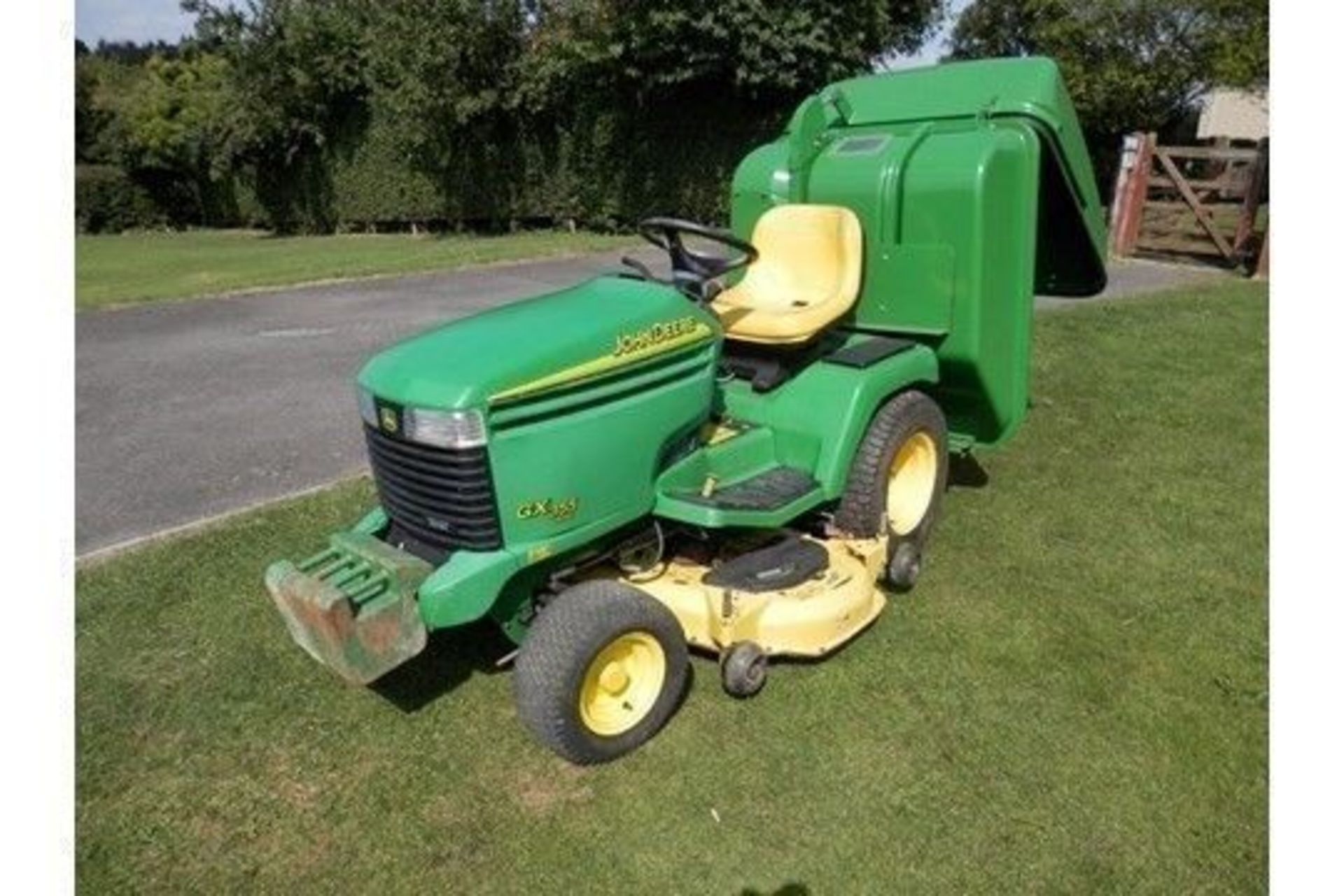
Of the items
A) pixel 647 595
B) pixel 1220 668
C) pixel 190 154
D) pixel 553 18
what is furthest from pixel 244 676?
pixel 190 154

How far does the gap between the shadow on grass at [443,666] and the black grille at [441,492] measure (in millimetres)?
608

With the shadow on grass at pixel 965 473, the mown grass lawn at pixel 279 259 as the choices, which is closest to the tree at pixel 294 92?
the mown grass lawn at pixel 279 259

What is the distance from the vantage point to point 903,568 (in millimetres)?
3975

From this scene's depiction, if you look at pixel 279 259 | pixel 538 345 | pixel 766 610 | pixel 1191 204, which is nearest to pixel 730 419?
pixel 766 610

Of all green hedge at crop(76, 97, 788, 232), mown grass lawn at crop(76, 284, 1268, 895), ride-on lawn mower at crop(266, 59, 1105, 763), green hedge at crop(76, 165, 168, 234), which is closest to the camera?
mown grass lawn at crop(76, 284, 1268, 895)

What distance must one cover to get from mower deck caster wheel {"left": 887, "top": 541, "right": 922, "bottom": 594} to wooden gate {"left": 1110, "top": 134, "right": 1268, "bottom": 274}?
9.57 metres

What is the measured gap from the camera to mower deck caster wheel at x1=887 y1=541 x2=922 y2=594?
3.97 m

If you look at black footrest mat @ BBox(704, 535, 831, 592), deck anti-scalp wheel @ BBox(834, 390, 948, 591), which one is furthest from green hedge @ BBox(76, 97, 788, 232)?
black footrest mat @ BBox(704, 535, 831, 592)

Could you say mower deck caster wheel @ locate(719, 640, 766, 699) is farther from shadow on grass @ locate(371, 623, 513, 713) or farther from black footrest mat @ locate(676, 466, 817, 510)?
shadow on grass @ locate(371, 623, 513, 713)

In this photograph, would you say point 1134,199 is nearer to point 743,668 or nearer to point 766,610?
point 766,610

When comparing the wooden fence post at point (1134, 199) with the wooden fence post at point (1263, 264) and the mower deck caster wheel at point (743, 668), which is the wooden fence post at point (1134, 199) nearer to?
the wooden fence post at point (1263, 264)

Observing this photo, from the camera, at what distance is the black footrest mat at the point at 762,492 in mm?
3355

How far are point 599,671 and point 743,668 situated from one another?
0.50 metres

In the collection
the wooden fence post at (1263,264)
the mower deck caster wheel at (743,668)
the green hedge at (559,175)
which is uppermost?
the green hedge at (559,175)
